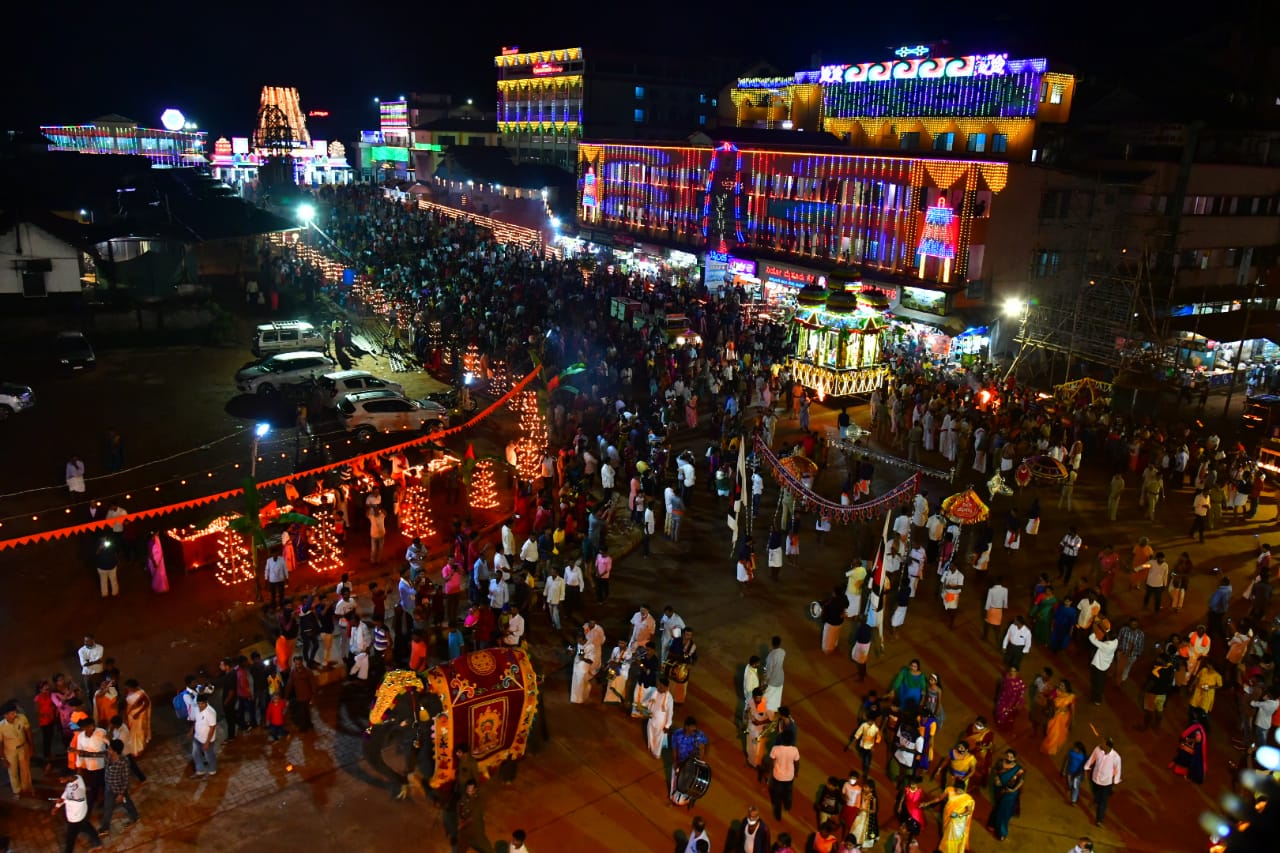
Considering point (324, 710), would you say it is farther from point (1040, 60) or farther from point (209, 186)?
point (209, 186)

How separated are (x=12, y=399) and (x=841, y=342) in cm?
2155

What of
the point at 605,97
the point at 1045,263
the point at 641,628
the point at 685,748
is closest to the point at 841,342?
the point at 1045,263

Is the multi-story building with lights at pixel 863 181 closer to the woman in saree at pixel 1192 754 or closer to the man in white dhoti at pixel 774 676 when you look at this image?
the man in white dhoti at pixel 774 676

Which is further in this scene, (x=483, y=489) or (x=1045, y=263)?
(x=1045, y=263)

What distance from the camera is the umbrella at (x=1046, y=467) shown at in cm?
1800

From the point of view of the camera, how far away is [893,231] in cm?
3222

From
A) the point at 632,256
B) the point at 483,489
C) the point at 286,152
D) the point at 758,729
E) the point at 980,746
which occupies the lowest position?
the point at 483,489

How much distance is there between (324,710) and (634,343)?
1806 cm

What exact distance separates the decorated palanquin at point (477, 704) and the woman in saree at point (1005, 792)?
5.08m

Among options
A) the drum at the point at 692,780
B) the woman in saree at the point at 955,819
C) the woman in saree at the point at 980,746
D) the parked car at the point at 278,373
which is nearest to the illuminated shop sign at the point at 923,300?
the parked car at the point at 278,373

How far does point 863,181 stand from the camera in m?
33.1

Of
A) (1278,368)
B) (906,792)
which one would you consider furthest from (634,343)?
(1278,368)

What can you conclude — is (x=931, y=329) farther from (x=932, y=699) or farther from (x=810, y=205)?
(x=932, y=699)

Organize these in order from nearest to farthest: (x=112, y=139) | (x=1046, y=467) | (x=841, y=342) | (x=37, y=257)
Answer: (x=1046, y=467)
(x=841, y=342)
(x=37, y=257)
(x=112, y=139)
